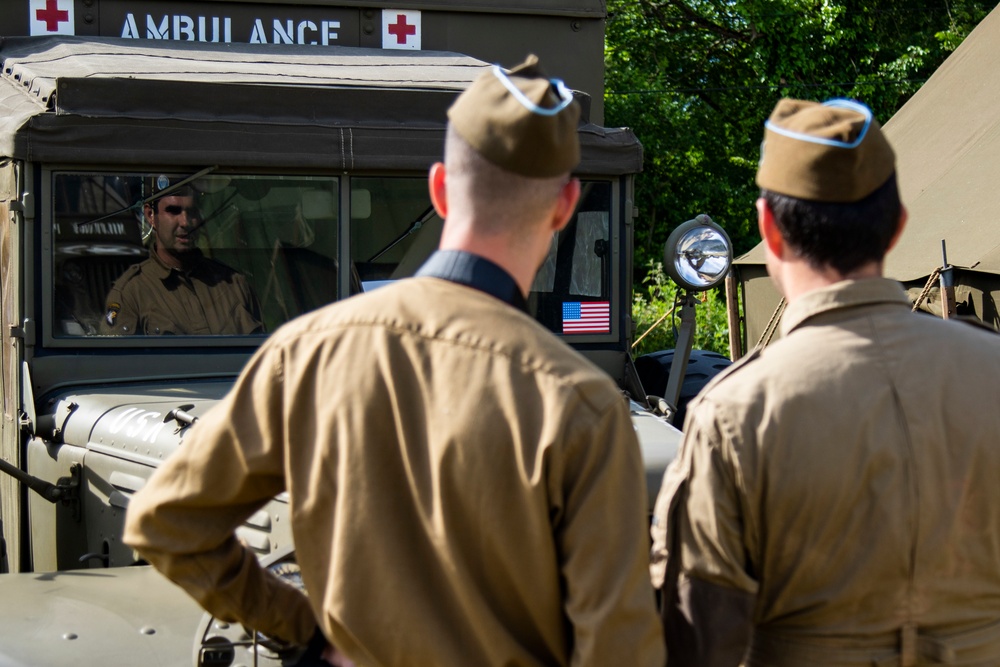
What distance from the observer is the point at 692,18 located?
56.2 ft

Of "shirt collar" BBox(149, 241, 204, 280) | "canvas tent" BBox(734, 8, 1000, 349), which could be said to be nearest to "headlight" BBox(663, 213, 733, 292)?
"shirt collar" BBox(149, 241, 204, 280)

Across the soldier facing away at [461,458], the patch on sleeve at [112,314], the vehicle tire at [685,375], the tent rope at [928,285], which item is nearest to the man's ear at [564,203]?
the soldier facing away at [461,458]

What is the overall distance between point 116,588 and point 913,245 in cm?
570

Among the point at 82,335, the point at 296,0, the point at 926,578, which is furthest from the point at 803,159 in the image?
the point at 296,0

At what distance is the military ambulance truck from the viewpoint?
11.2 feet

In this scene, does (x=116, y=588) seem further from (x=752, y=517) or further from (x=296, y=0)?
(x=296, y=0)

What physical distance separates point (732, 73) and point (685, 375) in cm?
1340

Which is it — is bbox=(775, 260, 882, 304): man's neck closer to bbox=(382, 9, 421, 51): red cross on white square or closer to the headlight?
the headlight

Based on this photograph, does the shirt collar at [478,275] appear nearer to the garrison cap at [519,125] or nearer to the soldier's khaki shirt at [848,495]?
the garrison cap at [519,125]

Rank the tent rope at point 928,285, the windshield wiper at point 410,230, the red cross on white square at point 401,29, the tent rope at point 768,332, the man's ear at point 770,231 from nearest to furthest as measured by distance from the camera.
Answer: the man's ear at point 770,231 → the tent rope at point 768,332 → the windshield wiper at point 410,230 → the red cross on white square at point 401,29 → the tent rope at point 928,285

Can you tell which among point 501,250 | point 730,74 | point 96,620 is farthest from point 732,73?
point 501,250

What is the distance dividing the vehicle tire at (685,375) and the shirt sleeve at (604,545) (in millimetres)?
2749

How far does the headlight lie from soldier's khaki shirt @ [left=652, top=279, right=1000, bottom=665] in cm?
200

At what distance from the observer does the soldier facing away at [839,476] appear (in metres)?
1.68
